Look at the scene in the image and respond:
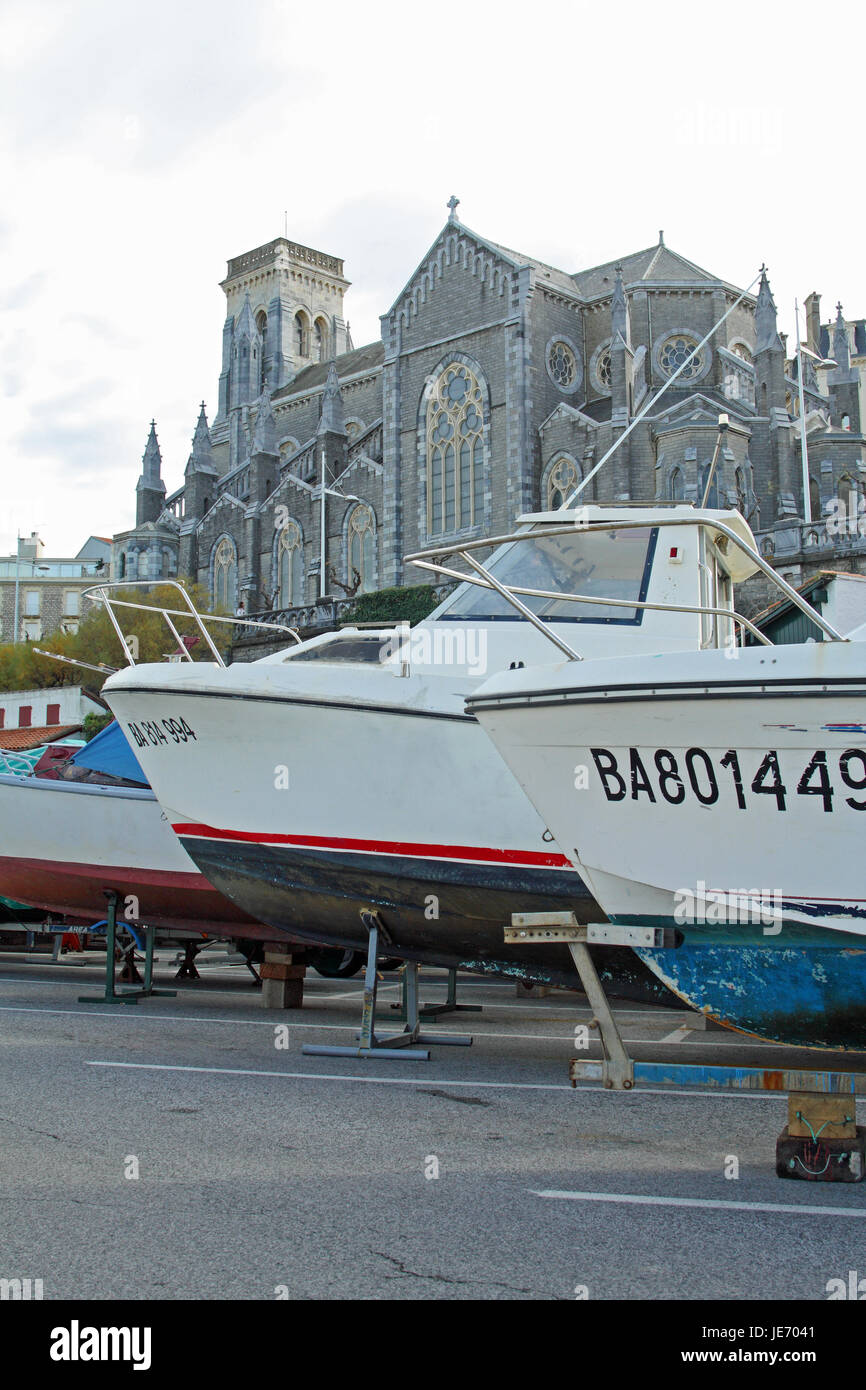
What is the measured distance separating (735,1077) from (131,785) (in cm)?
862

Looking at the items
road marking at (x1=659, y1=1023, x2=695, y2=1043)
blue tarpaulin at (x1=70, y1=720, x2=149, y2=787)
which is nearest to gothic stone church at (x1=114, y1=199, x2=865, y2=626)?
blue tarpaulin at (x1=70, y1=720, x2=149, y2=787)

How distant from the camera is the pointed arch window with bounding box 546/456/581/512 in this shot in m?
40.0

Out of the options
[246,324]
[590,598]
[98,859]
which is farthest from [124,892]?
[246,324]

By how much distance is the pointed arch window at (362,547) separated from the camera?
46531mm

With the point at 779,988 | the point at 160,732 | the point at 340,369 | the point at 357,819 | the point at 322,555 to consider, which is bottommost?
the point at 779,988

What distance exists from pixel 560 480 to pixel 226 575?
20.7 meters

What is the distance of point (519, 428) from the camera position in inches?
1614

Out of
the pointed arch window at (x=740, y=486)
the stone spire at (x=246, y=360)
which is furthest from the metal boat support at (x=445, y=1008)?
the stone spire at (x=246, y=360)

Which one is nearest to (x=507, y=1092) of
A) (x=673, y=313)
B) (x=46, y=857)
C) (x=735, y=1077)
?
(x=735, y=1077)

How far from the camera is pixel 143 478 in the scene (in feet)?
208

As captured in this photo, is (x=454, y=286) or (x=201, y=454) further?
(x=201, y=454)

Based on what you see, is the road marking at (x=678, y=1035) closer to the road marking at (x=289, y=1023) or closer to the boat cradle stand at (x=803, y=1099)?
the road marking at (x=289, y=1023)

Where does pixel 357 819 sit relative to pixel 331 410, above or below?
below

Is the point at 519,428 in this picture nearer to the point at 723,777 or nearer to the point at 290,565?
the point at 290,565
